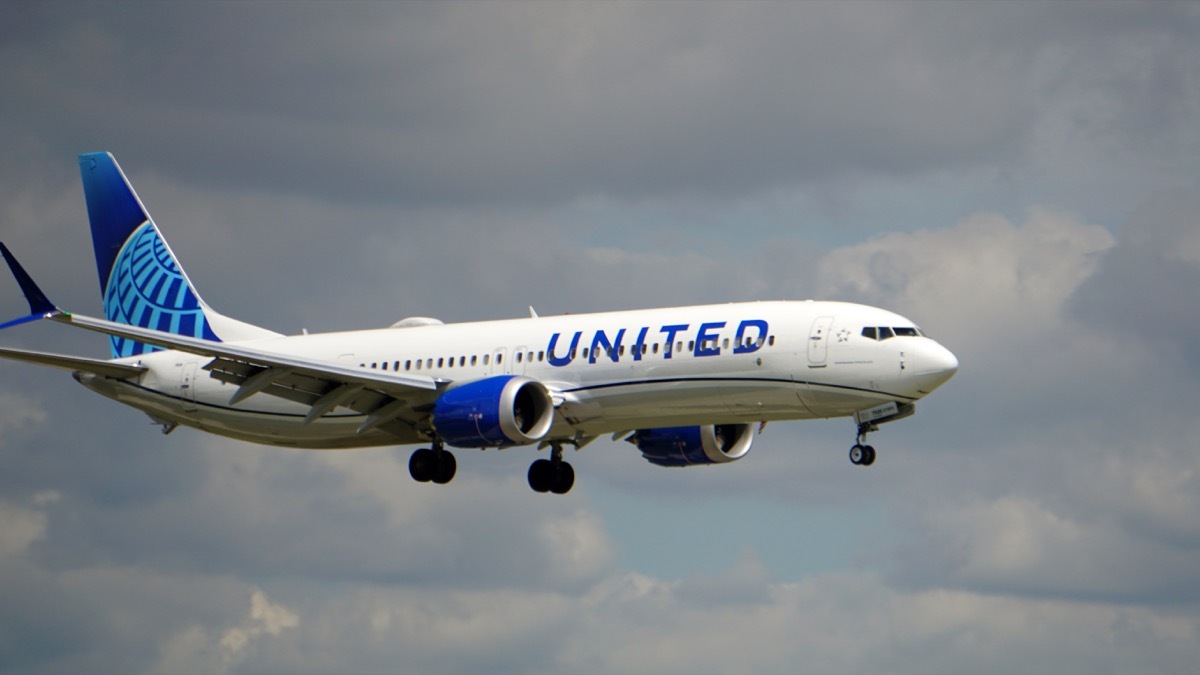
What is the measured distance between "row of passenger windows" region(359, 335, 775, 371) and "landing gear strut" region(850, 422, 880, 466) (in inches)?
157

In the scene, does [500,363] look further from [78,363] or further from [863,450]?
[78,363]

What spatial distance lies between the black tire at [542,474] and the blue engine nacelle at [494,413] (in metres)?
6.13

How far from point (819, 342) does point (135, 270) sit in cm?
3283

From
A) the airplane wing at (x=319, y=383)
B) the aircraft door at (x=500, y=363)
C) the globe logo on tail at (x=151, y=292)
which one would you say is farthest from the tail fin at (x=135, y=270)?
the aircraft door at (x=500, y=363)

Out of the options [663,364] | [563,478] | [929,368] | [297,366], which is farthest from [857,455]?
[297,366]

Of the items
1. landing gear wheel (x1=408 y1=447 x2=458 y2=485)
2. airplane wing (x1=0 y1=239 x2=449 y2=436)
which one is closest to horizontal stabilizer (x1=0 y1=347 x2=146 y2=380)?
airplane wing (x1=0 y1=239 x2=449 y2=436)

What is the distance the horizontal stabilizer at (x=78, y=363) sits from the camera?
66625mm

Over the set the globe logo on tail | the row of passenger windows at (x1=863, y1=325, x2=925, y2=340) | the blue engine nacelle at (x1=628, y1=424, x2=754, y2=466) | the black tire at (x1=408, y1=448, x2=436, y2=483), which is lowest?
the black tire at (x1=408, y1=448, x2=436, y2=483)

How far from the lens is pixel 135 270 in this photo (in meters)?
80.5

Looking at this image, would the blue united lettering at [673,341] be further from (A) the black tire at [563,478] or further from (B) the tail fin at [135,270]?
(B) the tail fin at [135,270]

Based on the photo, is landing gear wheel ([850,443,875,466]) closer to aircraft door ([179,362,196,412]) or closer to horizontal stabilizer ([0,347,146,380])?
aircraft door ([179,362,196,412])

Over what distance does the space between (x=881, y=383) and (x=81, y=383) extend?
32.1m

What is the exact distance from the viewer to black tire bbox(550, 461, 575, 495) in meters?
70.8

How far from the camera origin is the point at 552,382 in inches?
2562
